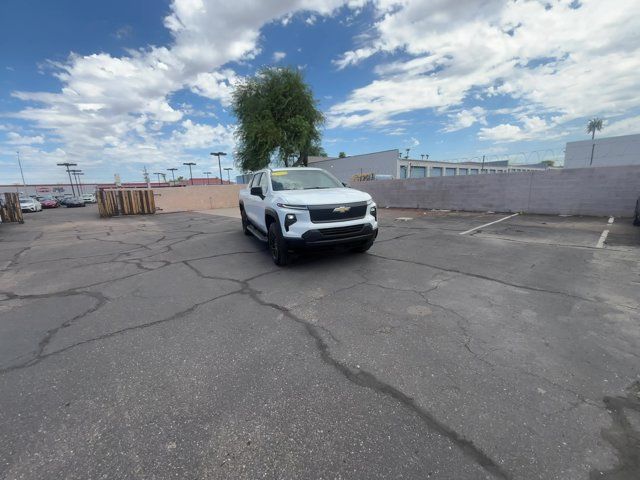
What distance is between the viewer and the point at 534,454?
1815 mm

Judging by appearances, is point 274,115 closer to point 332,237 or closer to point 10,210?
point 10,210

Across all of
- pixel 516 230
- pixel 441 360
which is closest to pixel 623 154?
pixel 516 230

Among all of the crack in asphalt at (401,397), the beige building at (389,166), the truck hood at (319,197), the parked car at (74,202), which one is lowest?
the crack in asphalt at (401,397)

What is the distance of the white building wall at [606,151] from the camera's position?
1318 inches

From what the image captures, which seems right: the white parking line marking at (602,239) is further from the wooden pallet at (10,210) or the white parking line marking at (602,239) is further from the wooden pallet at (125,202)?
the wooden pallet at (10,210)

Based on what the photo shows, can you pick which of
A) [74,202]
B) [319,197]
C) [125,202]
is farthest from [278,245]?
[74,202]

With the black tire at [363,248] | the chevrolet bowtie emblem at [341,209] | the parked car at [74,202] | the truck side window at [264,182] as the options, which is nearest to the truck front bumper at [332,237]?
the chevrolet bowtie emblem at [341,209]

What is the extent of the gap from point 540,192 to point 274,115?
67.9 ft

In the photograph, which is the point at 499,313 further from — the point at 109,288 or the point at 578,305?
the point at 109,288

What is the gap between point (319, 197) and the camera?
17.9 feet

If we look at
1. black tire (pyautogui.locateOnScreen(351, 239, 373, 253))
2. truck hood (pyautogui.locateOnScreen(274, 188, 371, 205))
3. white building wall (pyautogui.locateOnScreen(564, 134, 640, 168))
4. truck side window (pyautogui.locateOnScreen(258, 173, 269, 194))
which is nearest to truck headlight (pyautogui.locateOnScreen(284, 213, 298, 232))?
truck hood (pyautogui.locateOnScreen(274, 188, 371, 205))

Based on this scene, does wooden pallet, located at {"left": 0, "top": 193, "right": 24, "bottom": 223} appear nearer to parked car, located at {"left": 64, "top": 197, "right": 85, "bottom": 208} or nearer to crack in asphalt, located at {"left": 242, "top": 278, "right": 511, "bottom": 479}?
crack in asphalt, located at {"left": 242, "top": 278, "right": 511, "bottom": 479}

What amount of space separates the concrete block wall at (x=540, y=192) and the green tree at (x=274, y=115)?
12.3 metres

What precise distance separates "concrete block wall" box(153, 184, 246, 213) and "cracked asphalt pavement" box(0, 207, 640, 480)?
19536mm
